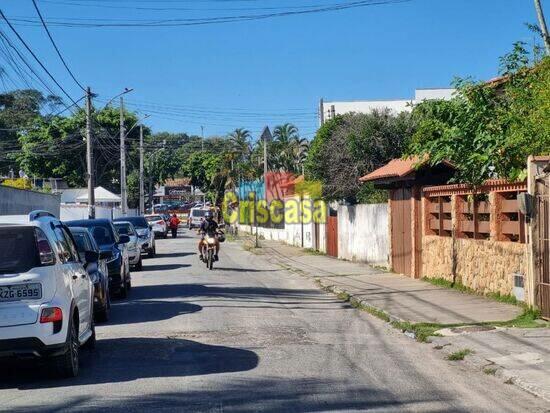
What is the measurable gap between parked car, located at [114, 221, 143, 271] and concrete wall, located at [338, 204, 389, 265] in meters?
7.71

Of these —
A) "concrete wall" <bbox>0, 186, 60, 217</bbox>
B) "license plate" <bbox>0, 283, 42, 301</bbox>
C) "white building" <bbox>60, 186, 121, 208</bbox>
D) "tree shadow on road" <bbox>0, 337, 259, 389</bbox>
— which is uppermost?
"white building" <bbox>60, 186, 121, 208</bbox>

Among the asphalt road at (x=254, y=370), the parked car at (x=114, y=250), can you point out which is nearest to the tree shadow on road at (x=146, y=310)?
the asphalt road at (x=254, y=370)

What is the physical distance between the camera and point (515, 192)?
14.6 m

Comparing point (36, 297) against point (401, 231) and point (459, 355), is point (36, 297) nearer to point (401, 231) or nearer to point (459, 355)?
point (459, 355)

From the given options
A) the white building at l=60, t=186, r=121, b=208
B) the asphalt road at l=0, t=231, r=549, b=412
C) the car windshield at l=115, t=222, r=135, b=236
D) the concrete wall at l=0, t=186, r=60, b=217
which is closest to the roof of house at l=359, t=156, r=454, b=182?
the asphalt road at l=0, t=231, r=549, b=412

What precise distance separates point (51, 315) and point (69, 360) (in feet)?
2.39

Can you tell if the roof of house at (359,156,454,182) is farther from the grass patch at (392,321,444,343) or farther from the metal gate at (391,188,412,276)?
the grass patch at (392,321,444,343)

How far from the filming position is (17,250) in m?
8.30

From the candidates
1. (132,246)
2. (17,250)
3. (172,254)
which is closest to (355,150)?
(132,246)

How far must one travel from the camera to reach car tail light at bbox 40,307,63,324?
8.03 m

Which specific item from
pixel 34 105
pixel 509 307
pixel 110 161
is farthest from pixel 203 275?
pixel 110 161

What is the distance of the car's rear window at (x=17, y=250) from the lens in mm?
8148

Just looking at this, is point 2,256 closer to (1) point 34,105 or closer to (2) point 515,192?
(2) point 515,192

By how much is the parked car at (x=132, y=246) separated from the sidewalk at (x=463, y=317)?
Result: 221 inches
